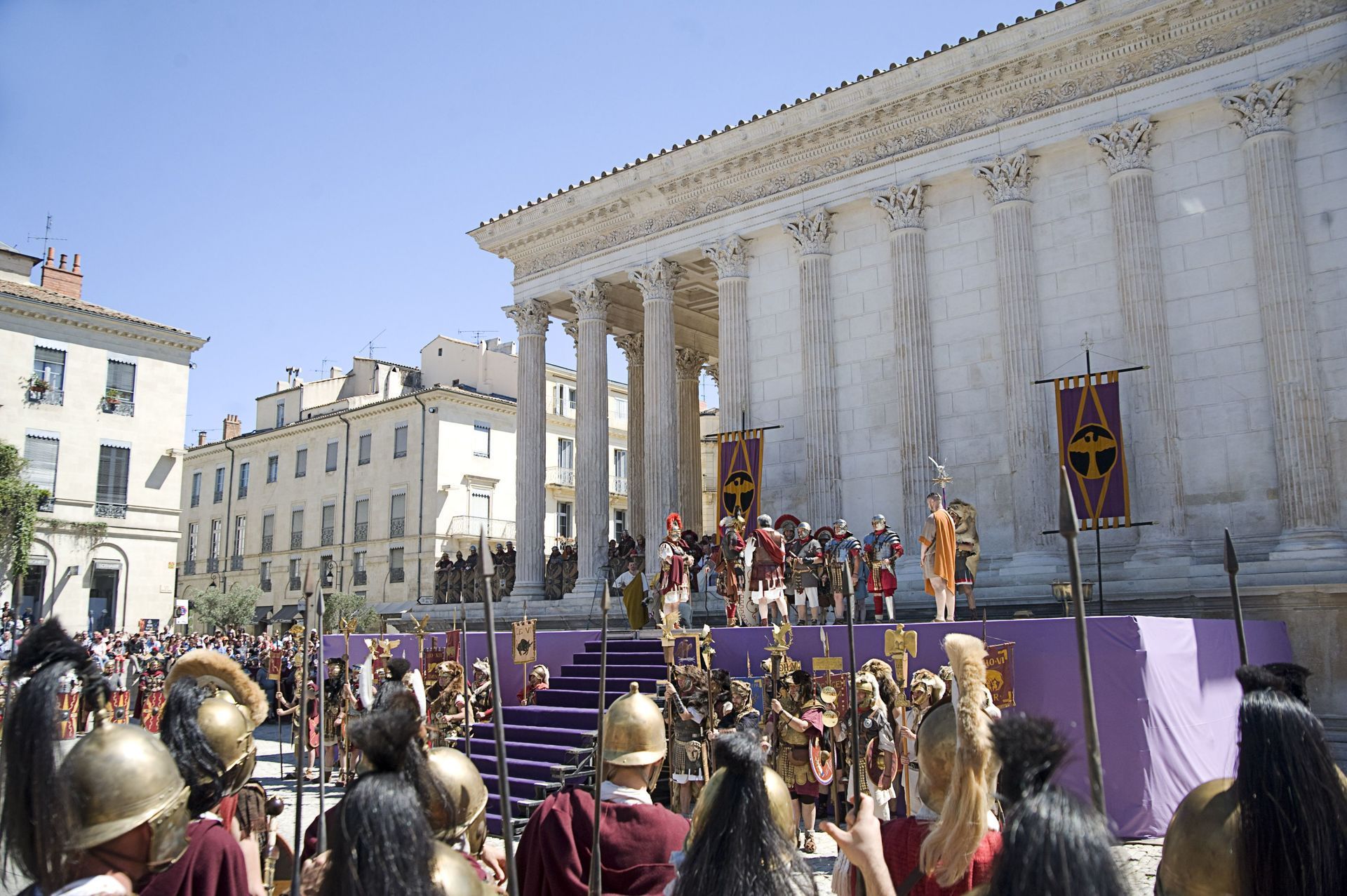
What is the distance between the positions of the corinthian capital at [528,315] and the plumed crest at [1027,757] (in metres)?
25.6

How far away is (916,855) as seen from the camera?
3.69m

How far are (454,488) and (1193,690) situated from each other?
35194mm

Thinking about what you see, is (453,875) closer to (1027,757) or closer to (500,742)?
(500,742)

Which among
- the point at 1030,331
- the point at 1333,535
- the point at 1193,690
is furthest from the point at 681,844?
the point at 1030,331

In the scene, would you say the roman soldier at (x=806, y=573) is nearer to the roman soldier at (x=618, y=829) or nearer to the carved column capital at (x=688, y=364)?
the roman soldier at (x=618, y=829)

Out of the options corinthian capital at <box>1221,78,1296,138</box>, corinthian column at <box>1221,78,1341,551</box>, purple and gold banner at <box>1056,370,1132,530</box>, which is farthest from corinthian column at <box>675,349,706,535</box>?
corinthian capital at <box>1221,78,1296,138</box>

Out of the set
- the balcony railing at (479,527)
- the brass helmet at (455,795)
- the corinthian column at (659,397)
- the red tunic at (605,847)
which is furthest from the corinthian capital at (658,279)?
the brass helmet at (455,795)

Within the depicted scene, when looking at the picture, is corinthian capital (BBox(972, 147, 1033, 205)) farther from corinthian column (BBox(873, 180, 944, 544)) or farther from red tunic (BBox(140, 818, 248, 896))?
red tunic (BBox(140, 818, 248, 896))

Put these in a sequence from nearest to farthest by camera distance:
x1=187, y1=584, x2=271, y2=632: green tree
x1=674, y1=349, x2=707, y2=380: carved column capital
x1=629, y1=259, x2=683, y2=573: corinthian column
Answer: x1=629, y1=259, x2=683, y2=573: corinthian column, x1=674, y1=349, x2=707, y2=380: carved column capital, x1=187, y1=584, x2=271, y2=632: green tree

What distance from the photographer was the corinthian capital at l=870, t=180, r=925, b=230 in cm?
2081

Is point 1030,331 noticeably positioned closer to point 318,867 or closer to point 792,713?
point 792,713

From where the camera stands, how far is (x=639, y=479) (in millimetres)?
27891

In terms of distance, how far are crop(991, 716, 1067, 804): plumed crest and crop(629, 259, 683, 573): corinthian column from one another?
21100 mm

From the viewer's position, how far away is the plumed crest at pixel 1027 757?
2344 mm
